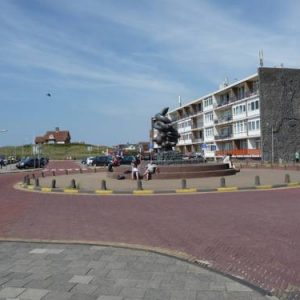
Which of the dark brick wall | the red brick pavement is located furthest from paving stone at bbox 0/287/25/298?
the dark brick wall

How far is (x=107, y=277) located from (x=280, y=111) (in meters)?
62.0

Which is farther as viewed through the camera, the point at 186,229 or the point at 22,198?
the point at 22,198

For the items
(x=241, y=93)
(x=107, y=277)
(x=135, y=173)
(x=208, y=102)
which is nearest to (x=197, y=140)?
(x=208, y=102)

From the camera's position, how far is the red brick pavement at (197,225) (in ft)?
25.5

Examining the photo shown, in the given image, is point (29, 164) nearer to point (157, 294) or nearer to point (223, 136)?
point (223, 136)

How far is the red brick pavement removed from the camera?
7762 millimetres

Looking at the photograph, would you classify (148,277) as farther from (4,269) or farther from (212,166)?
(212,166)

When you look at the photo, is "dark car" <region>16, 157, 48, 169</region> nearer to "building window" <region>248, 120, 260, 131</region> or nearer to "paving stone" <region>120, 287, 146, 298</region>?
"building window" <region>248, 120, 260, 131</region>

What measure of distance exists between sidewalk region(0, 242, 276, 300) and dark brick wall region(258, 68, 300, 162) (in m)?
58.4

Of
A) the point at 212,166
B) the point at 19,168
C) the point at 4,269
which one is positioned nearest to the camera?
the point at 4,269

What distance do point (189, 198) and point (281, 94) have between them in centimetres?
5053

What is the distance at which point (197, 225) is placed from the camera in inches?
466

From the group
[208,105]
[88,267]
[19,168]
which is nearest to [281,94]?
[208,105]

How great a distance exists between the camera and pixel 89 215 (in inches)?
574
